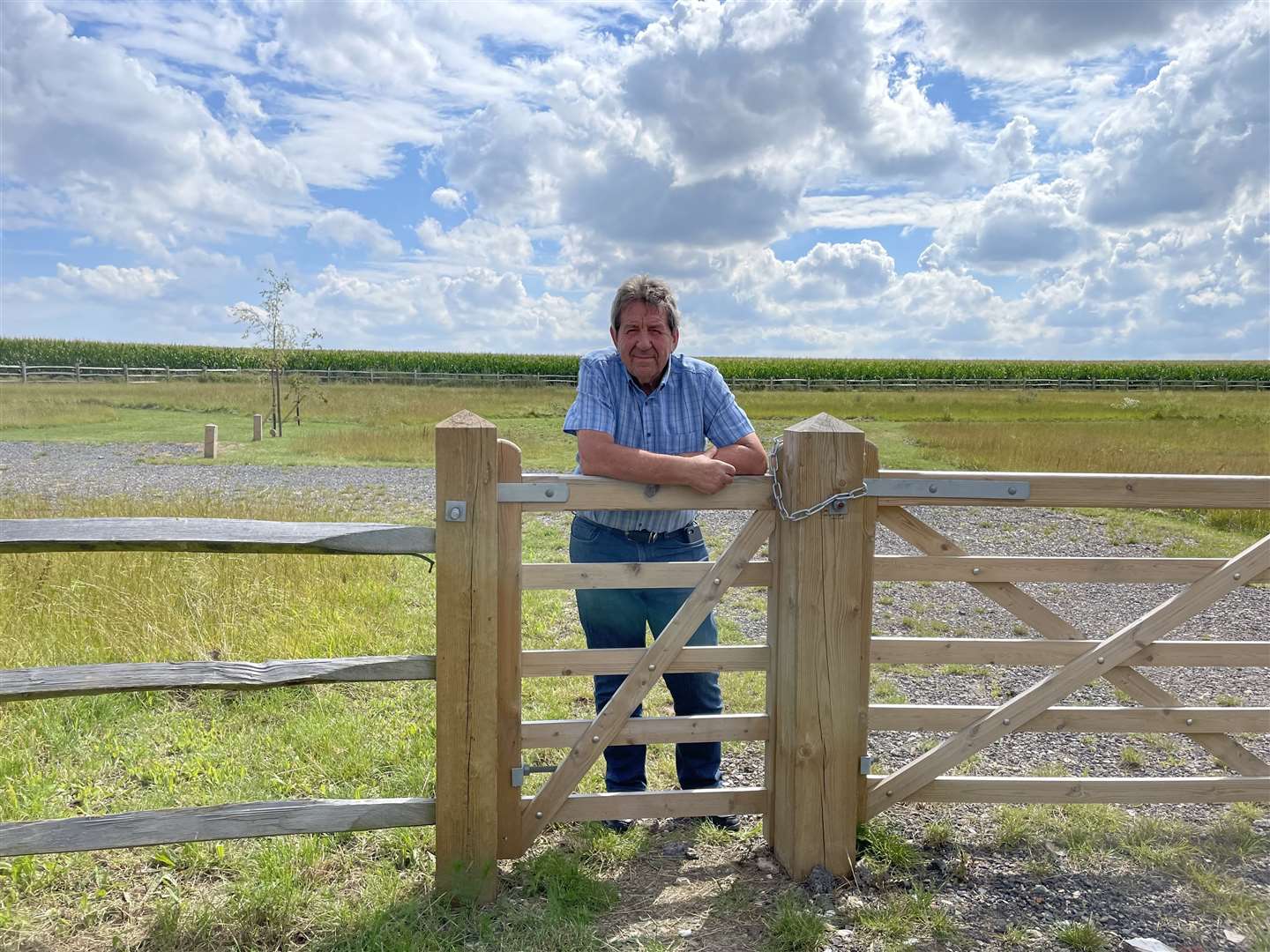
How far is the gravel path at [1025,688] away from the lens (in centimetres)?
333

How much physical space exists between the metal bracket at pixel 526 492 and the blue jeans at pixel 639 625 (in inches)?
26.9

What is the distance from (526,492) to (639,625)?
40.8 inches

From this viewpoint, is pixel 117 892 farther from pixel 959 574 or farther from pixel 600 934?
pixel 959 574

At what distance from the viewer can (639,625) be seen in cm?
388

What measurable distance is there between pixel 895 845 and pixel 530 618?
4.49m

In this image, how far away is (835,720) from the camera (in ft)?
11.1

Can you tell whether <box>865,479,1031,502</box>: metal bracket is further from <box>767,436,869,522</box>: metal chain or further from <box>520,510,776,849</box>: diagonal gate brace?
<box>520,510,776,849</box>: diagonal gate brace

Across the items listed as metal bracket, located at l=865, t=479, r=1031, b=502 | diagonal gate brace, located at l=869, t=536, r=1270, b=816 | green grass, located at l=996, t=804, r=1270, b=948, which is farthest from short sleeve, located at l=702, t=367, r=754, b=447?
green grass, located at l=996, t=804, r=1270, b=948

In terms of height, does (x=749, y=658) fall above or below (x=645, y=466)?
below

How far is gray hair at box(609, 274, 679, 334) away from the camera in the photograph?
139 inches

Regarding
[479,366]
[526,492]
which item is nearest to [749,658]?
[526,492]

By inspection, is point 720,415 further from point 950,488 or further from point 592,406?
point 950,488

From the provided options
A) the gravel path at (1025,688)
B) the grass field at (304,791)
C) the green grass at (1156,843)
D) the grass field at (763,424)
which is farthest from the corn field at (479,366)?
the green grass at (1156,843)

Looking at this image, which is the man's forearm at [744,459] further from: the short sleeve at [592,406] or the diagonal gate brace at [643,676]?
the short sleeve at [592,406]
